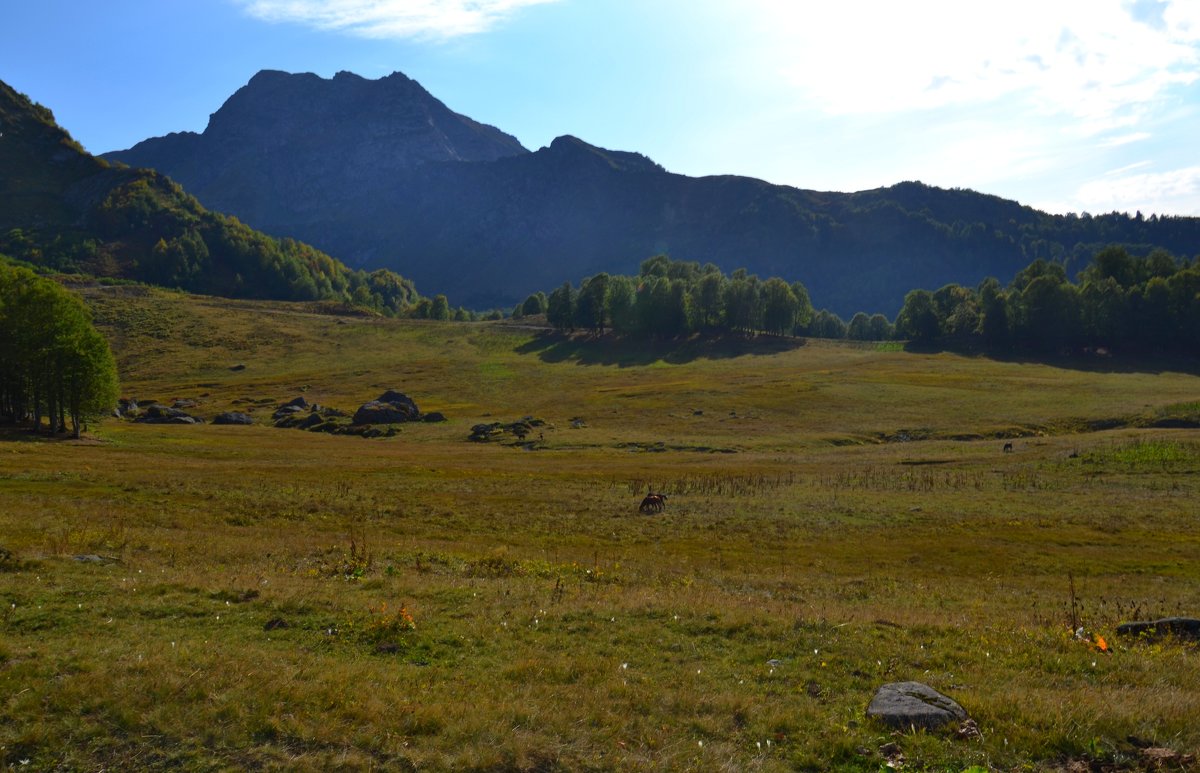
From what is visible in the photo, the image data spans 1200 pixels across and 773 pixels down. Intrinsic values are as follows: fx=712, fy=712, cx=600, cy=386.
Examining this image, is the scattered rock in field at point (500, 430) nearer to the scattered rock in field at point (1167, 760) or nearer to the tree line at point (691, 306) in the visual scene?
the scattered rock in field at point (1167, 760)

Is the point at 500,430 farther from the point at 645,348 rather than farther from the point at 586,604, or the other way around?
the point at 645,348

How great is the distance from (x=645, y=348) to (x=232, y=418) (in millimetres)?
104799

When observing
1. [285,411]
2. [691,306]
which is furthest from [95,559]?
[691,306]

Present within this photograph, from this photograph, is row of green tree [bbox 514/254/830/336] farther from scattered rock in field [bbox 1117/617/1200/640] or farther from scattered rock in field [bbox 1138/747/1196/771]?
scattered rock in field [bbox 1138/747/1196/771]

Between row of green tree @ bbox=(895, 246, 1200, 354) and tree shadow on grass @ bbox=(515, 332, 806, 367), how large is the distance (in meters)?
45.9

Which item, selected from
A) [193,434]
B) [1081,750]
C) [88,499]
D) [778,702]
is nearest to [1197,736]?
[1081,750]

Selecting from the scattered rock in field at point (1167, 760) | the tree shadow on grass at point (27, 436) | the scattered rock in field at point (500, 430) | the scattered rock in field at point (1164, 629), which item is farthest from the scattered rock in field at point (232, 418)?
the scattered rock in field at point (1167, 760)

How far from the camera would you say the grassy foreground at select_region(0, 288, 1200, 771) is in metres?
10.4

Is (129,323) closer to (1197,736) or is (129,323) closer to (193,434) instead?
(193,434)

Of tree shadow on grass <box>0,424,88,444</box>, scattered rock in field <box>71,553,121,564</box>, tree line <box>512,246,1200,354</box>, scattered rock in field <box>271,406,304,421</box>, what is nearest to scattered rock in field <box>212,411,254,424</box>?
scattered rock in field <box>271,406,304,421</box>

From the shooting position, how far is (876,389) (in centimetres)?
11412

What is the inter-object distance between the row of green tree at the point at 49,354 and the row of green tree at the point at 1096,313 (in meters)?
177

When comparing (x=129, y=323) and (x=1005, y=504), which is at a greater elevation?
(x=129, y=323)

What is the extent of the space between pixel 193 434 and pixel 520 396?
56.4 metres
